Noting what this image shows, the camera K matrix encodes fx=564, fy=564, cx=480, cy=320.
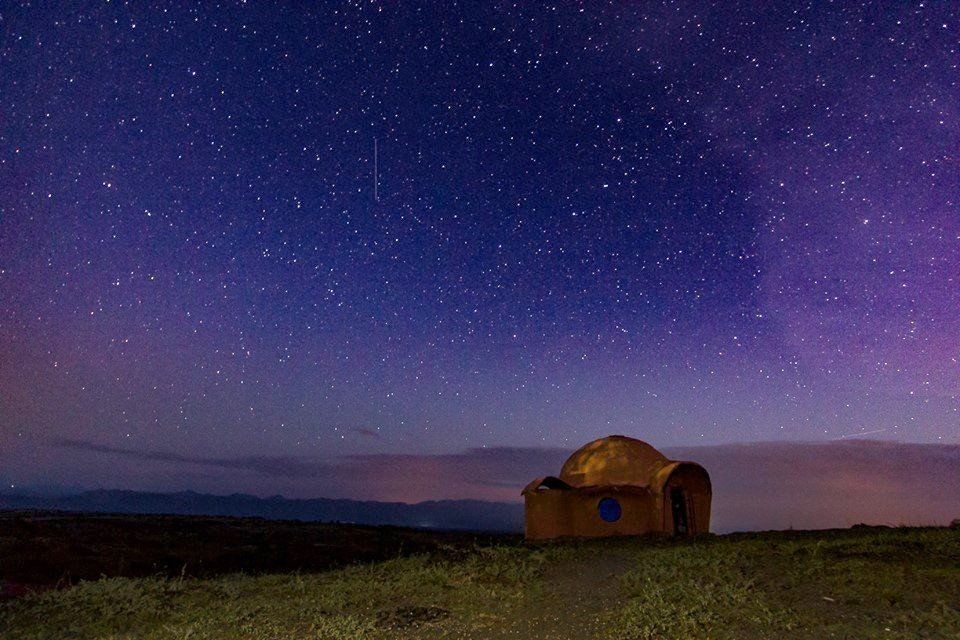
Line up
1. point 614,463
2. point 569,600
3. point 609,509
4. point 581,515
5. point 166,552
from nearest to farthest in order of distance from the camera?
point 569,600 → point 166,552 → point 609,509 → point 581,515 → point 614,463

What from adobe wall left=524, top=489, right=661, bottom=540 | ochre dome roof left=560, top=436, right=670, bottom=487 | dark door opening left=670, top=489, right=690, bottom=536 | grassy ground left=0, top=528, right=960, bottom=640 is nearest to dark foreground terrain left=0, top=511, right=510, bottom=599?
adobe wall left=524, top=489, right=661, bottom=540

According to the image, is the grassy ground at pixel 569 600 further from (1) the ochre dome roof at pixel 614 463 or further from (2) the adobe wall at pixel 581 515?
(1) the ochre dome roof at pixel 614 463

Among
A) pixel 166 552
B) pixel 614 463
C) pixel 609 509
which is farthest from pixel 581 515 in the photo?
pixel 166 552

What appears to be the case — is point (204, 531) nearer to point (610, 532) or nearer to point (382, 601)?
point (610, 532)

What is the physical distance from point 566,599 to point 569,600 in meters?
0.09

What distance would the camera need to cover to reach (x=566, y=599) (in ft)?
30.6

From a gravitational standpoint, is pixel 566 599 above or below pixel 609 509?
above

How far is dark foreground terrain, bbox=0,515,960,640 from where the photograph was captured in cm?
729

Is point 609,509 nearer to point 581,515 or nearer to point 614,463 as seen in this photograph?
point 581,515

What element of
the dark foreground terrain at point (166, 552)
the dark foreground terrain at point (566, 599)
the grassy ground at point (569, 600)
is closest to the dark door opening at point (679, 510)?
the dark foreground terrain at point (566, 599)

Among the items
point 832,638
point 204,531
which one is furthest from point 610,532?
point 204,531

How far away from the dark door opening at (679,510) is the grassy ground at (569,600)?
9164 millimetres

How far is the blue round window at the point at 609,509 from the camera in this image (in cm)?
2173

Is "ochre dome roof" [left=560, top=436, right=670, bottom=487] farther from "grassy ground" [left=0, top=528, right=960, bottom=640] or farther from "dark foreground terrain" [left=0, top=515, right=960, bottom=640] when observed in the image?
"grassy ground" [left=0, top=528, right=960, bottom=640]
